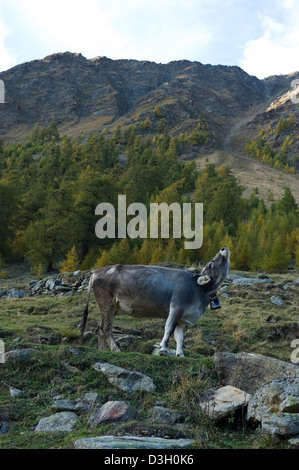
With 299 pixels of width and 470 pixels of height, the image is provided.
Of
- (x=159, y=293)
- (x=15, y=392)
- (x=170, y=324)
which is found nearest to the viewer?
(x=15, y=392)

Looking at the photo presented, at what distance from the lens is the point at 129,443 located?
3.89 m

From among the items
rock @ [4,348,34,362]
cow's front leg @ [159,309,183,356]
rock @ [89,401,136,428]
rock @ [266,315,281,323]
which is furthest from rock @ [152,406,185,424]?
rock @ [266,315,281,323]

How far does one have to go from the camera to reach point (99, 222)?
39.8m

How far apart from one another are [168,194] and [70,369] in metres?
49.9

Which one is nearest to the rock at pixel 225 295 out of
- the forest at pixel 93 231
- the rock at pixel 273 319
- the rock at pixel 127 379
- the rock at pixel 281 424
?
the rock at pixel 273 319

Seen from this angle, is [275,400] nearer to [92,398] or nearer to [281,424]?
[281,424]

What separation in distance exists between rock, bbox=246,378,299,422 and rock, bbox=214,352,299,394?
1.18m

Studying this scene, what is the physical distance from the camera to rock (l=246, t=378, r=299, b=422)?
4.26 meters

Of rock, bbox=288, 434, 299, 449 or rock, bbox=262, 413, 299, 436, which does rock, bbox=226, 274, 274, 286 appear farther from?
rock, bbox=288, 434, 299, 449

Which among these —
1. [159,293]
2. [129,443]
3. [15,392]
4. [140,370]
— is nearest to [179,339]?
[159,293]

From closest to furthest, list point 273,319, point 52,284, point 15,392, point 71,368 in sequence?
point 15,392
point 71,368
point 273,319
point 52,284

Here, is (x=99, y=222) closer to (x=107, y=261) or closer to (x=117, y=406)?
(x=107, y=261)

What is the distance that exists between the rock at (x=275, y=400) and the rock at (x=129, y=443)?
971 mm

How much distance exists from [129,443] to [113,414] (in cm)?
82
